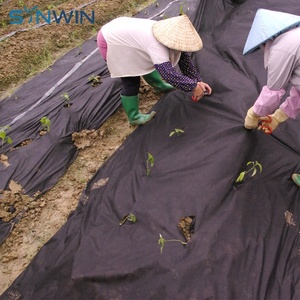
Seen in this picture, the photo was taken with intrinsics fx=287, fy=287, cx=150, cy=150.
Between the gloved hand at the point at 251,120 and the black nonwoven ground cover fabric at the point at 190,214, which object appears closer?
the black nonwoven ground cover fabric at the point at 190,214

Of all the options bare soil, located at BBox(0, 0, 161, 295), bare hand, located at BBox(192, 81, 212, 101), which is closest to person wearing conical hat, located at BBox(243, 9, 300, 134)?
bare hand, located at BBox(192, 81, 212, 101)

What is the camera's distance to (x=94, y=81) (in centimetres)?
293

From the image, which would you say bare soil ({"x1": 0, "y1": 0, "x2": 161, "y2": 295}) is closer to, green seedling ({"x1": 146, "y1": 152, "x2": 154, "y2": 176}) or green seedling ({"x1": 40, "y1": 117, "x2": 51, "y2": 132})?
green seedling ({"x1": 40, "y1": 117, "x2": 51, "y2": 132})

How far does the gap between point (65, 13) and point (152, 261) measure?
4.44m

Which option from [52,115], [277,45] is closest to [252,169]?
[277,45]

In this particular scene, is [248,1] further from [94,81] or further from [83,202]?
[83,202]

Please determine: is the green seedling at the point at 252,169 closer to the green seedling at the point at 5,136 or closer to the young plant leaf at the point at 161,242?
the young plant leaf at the point at 161,242

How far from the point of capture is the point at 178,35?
1.79 m

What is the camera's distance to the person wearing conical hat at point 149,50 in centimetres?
181

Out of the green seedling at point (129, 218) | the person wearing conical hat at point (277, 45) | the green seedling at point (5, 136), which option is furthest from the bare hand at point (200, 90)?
the green seedling at point (5, 136)

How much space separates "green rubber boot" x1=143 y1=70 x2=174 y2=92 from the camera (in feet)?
7.99

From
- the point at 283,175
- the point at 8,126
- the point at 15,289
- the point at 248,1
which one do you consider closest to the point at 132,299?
the point at 15,289

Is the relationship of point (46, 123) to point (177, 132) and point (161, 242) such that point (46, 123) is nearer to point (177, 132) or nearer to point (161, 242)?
point (177, 132)

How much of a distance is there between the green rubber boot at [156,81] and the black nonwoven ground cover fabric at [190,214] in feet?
1.08
